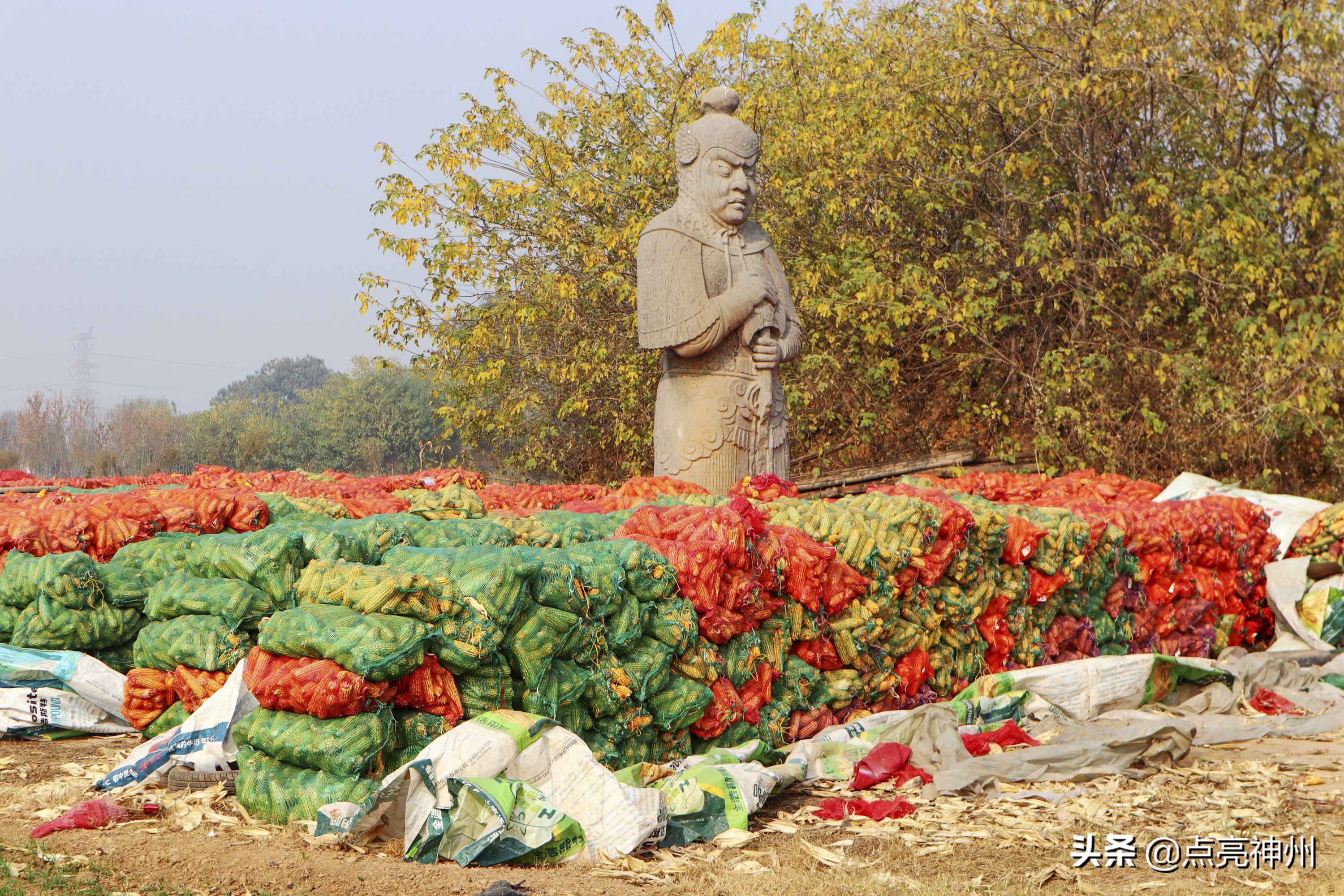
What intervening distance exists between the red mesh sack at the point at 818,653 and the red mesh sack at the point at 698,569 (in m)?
0.56

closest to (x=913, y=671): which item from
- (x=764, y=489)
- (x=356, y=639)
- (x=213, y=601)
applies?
(x=764, y=489)

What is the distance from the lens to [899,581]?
502cm

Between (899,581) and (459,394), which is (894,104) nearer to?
(459,394)

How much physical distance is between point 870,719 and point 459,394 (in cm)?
1052

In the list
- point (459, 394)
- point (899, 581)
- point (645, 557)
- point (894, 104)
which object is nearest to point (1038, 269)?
point (894, 104)

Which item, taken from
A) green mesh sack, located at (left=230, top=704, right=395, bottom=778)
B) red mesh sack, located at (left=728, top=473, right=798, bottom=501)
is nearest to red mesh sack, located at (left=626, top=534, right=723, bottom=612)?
green mesh sack, located at (left=230, top=704, right=395, bottom=778)

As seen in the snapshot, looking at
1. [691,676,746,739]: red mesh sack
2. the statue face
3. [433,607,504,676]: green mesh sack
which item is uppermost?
the statue face

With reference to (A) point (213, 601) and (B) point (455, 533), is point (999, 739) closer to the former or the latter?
(B) point (455, 533)

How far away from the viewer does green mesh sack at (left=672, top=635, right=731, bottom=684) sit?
13.3 ft

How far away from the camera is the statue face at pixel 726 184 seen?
7.26 meters

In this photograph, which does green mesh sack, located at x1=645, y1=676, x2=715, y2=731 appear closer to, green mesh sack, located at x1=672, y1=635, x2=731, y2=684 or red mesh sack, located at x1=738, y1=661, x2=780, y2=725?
green mesh sack, located at x1=672, y1=635, x2=731, y2=684

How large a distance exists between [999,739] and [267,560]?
2972mm

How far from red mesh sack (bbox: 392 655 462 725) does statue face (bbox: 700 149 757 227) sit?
4.62m

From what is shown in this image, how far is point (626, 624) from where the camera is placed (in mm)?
3898
